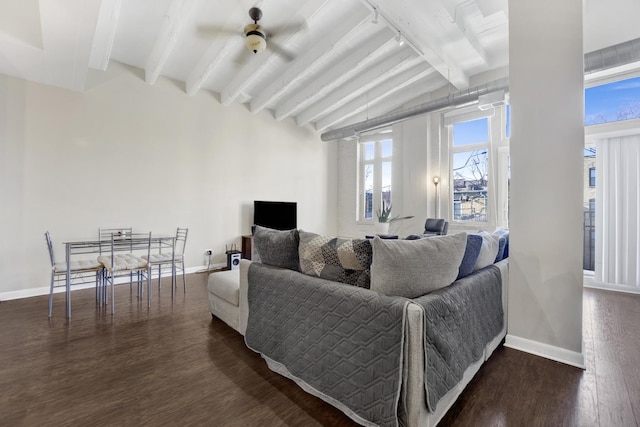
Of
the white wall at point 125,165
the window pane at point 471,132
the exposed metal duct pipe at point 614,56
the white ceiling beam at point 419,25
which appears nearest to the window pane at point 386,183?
the window pane at point 471,132

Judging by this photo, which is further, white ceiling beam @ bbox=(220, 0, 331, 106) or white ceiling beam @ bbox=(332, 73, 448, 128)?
white ceiling beam @ bbox=(332, 73, 448, 128)

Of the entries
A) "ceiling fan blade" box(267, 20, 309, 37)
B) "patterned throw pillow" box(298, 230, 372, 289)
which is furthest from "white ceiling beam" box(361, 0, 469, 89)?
"patterned throw pillow" box(298, 230, 372, 289)

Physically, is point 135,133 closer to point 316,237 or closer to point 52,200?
Result: point 52,200

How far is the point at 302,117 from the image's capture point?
666 centimetres

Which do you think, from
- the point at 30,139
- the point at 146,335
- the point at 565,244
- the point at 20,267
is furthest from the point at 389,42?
the point at 20,267

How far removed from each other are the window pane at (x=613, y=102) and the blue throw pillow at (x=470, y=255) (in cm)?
383

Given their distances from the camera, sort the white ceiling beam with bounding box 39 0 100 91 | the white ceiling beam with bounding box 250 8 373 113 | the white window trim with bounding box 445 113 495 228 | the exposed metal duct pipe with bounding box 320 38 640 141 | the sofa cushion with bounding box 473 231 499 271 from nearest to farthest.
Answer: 1. the sofa cushion with bounding box 473 231 499 271
2. the white ceiling beam with bounding box 39 0 100 91
3. the exposed metal duct pipe with bounding box 320 38 640 141
4. the white ceiling beam with bounding box 250 8 373 113
5. the white window trim with bounding box 445 113 495 228

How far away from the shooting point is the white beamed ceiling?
9.61 ft

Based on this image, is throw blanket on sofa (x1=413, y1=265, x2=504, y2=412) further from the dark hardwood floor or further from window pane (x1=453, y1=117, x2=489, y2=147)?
window pane (x1=453, y1=117, x2=489, y2=147)

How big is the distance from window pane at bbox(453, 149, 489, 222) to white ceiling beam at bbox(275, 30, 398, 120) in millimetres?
2696

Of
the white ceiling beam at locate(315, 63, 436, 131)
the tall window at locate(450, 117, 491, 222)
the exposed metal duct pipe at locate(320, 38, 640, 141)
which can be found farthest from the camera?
the tall window at locate(450, 117, 491, 222)

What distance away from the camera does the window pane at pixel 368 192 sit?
750 cm

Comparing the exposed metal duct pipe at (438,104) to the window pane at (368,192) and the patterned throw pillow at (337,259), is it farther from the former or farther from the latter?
the patterned throw pillow at (337,259)

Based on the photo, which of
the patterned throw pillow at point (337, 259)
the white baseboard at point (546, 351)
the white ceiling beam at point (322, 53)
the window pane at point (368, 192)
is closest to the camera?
the patterned throw pillow at point (337, 259)
